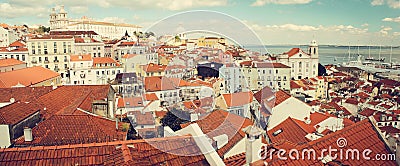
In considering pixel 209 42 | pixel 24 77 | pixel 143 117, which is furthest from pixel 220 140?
pixel 24 77

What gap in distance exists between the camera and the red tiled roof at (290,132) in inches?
292

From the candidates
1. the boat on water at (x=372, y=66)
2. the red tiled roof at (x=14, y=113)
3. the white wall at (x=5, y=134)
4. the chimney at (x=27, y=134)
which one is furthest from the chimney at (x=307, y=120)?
the boat on water at (x=372, y=66)

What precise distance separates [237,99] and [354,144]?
10.2ft

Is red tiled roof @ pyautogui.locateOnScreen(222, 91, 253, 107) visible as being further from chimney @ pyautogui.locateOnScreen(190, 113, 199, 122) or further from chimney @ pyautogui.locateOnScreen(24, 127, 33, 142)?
chimney @ pyautogui.locateOnScreen(24, 127, 33, 142)

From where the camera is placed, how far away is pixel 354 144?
4.22 metres

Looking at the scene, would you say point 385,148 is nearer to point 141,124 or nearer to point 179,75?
point 179,75

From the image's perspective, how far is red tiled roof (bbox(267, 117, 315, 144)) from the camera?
741 cm

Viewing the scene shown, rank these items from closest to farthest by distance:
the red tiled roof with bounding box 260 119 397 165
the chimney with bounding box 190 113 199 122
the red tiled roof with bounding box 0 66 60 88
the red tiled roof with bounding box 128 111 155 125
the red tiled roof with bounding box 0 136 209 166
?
the red tiled roof with bounding box 0 136 209 166, the red tiled roof with bounding box 260 119 397 165, the chimney with bounding box 190 113 199 122, the red tiled roof with bounding box 128 111 155 125, the red tiled roof with bounding box 0 66 60 88

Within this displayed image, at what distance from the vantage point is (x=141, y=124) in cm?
656

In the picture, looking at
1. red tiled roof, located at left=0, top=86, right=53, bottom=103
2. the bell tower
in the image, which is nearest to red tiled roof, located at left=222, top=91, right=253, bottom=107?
red tiled roof, located at left=0, top=86, right=53, bottom=103

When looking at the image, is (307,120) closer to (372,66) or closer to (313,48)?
(313,48)

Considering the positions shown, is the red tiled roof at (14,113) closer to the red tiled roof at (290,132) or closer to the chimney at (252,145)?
the chimney at (252,145)

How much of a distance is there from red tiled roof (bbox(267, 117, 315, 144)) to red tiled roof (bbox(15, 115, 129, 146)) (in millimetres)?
3734

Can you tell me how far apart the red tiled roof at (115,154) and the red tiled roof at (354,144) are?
0.84 metres
